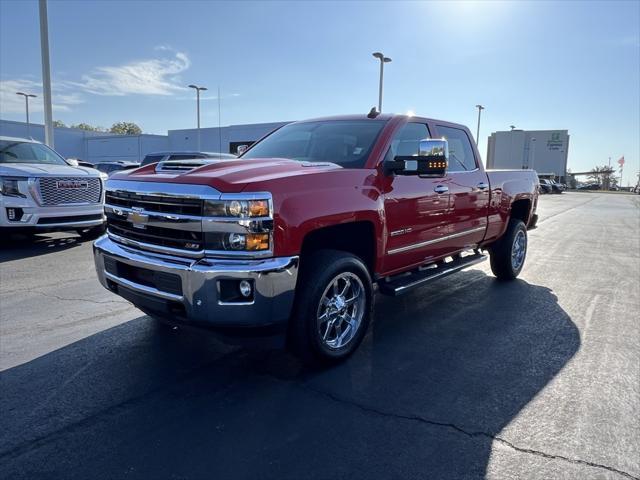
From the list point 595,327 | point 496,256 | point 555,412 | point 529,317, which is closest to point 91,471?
point 555,412

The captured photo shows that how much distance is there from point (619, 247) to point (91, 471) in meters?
11.5

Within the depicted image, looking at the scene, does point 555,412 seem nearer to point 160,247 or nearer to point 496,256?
point 160,247

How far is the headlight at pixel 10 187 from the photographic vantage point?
7.88 m

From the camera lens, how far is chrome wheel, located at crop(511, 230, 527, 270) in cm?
692

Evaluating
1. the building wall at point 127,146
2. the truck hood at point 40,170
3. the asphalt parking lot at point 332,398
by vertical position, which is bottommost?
the asphalt parking lot at point 332,398

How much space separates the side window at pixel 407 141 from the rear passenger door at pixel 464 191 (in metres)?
0.50

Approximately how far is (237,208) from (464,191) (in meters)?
3.14

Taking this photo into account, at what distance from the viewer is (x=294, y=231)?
3.25 meters

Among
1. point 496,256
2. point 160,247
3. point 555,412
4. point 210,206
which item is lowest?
point 555,412

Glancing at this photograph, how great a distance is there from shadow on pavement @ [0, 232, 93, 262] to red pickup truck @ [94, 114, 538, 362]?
5004mm

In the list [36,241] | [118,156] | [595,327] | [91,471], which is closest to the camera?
[91,471]

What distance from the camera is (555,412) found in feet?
10.5

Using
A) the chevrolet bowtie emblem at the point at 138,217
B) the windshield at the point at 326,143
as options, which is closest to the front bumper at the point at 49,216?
the windshield at the point at 326,143

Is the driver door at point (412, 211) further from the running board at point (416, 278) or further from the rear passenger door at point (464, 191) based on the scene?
the rear passenger door at point (464, 191)
